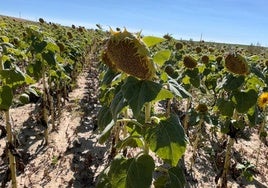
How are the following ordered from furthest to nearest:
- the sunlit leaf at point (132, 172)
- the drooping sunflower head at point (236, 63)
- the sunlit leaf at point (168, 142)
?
the drooping sunflower head at point (236, 63), the sunlit leaf at point (132, 172), the sunlit leaf at point (168, 142)

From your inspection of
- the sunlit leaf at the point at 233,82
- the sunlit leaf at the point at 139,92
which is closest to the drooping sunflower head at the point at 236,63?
the sunlit leaf at the point at 233,82

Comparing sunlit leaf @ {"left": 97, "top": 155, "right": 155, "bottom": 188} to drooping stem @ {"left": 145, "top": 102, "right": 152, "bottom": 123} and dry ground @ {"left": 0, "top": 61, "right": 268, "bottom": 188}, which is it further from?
dry ground @ {"left": 0, "top": 61, "right": 268, "bottom": 188}

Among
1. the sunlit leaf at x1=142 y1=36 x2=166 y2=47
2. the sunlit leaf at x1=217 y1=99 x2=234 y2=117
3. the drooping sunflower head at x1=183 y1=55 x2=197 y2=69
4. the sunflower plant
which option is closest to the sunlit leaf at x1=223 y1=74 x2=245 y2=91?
the sunlit leaf at x1=217 y1=99 x2=234 y2=117

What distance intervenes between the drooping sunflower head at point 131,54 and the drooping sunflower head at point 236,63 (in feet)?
6.91

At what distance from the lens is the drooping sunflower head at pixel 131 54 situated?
7.25ft

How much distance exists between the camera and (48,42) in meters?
5.88

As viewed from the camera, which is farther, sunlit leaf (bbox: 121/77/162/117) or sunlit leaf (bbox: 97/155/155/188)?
sunlit leaf (bbox: 97/155/155/188)

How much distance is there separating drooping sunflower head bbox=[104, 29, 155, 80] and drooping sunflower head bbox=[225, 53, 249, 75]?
6.91 feet

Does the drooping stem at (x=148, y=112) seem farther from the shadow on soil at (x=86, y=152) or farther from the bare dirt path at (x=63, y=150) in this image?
the bare dirt path at (x=63, y=150)

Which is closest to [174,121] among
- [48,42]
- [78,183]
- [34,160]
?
[78,183]

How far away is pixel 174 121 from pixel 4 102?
6.10 ft

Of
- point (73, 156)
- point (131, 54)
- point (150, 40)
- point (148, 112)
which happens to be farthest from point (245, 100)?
point (73, 156)

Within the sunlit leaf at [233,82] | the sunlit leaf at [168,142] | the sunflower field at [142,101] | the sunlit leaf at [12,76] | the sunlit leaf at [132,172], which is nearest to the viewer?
the sunflower field at [142,101]

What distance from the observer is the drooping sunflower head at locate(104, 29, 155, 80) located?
2.21 m
